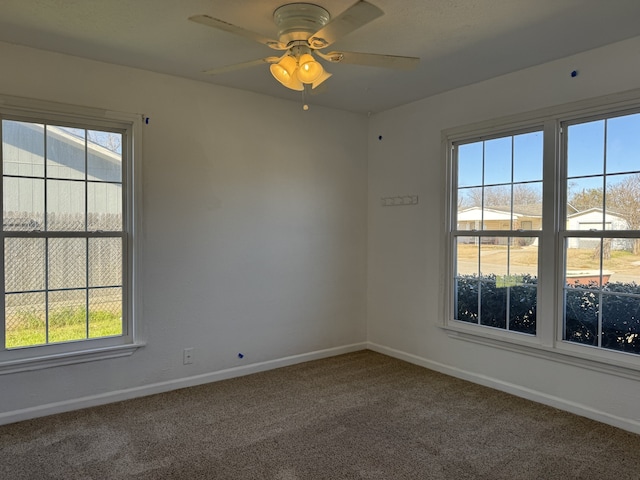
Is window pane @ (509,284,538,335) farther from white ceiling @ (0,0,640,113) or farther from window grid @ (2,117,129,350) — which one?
window grid @ (2,117,129,350)

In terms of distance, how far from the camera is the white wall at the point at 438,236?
292 cm

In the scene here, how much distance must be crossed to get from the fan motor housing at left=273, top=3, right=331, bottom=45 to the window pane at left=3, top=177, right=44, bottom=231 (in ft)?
6.65

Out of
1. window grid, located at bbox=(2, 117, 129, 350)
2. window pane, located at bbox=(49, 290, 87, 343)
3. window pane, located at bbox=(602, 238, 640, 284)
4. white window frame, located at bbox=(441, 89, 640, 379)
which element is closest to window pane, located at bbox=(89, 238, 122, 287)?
window grid, located at bbox=(2, 117, 129, 350)

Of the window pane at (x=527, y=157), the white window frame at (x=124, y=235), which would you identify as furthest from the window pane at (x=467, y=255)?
the white window frame at (x=124, y=235)

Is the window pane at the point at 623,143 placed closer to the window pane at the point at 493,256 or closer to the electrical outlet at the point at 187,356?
the window pane at the point at 493,256

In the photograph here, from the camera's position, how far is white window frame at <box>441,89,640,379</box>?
2875mm

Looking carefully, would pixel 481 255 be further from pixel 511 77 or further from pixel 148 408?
pixel 148 408

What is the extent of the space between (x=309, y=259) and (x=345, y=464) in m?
2.17

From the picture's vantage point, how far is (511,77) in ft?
11.1

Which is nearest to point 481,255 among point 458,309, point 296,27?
point 458,309

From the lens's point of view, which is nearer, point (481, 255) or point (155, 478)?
point (155, 478)

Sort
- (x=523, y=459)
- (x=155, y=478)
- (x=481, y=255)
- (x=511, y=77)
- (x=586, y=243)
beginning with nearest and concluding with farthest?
(x=155, y=478) → (x=523, y=459) → (x=586, y=243) → (x=511, y=77) → (x=481, y=255)

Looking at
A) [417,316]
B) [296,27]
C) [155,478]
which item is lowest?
[155,478]

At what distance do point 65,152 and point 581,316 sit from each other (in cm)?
385
